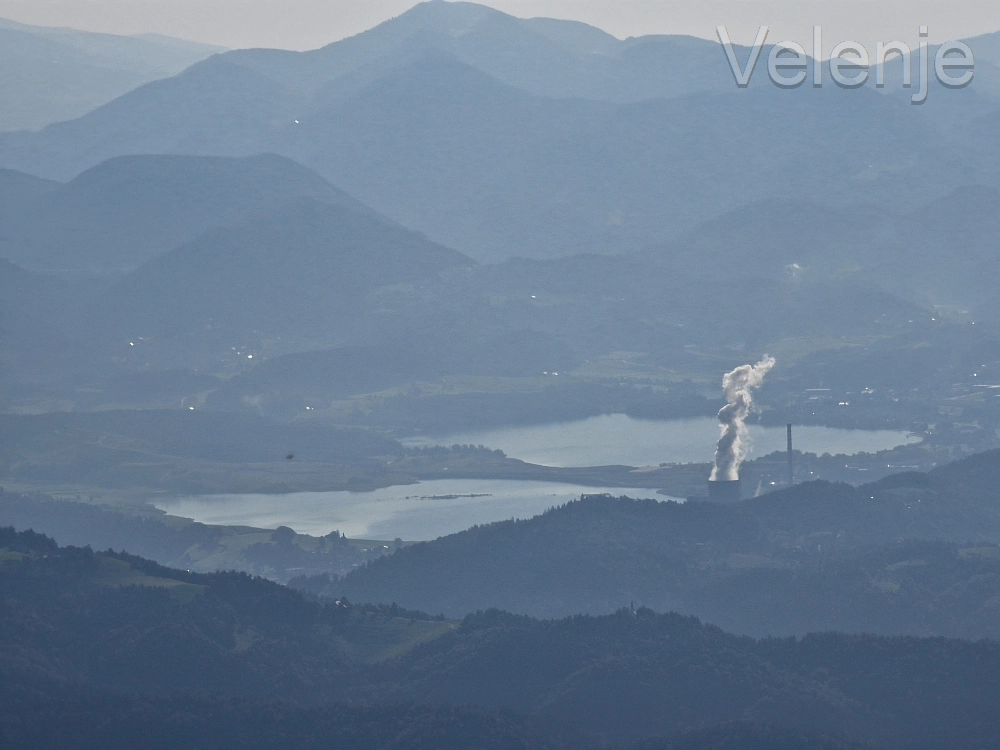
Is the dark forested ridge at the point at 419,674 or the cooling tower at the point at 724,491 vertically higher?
the cooling tower at the point at 724,491

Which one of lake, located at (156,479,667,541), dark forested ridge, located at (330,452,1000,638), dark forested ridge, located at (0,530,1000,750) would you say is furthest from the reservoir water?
dark forested ridge, located at (0,530,1000,750)

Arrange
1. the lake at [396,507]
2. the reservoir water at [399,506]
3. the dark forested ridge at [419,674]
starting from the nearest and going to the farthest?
the dark forested ridge at [419,674] → the lake at [396,507] → the reservoir water at [399,506]

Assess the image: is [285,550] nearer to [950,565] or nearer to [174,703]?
[950,565]

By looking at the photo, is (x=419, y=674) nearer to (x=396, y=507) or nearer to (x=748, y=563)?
(x=748, y=563)

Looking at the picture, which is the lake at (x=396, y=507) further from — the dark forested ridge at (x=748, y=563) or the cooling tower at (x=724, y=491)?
the dark forested ridge at (x=748, y=563)

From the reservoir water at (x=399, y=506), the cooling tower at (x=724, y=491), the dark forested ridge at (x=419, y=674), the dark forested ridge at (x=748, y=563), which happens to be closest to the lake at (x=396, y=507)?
the reservoir water at (x=399, y=506)

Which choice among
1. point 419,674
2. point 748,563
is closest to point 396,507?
point 748,563

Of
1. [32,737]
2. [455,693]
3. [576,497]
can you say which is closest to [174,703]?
[32,737]
